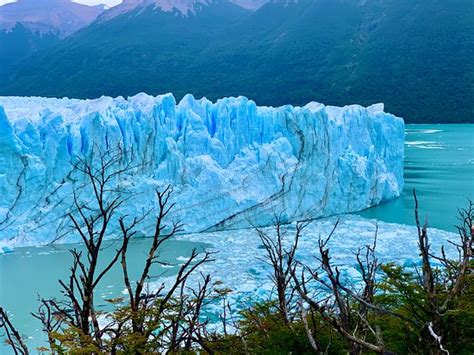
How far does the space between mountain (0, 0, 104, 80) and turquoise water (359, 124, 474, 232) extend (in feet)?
137

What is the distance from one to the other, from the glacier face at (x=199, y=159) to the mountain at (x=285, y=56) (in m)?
26.5

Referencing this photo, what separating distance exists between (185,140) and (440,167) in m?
9.93

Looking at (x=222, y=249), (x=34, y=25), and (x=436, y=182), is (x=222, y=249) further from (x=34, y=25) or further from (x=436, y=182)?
(x=34, y=25)

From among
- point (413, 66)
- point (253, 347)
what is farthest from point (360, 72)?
point (253, 347)

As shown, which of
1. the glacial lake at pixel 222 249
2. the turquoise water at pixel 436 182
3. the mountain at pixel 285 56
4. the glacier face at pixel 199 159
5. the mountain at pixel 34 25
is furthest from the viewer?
the mountain at pixel 34 25

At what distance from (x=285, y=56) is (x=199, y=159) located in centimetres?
3793

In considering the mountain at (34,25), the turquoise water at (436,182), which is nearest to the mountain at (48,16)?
the mountain at (34,25)

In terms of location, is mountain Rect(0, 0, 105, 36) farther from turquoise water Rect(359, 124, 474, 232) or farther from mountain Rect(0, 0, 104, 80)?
turquoise water Rect(359, 124, 474, 232)

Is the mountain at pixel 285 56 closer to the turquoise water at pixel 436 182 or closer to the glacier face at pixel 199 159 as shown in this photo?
the turquoise water at pixel 436 182

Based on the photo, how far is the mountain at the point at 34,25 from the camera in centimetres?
5909

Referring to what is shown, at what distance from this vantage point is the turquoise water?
10266 mm

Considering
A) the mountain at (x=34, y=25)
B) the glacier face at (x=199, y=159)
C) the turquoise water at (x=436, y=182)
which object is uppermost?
the mountain at (x=34, y=25)

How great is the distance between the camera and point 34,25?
65.4m

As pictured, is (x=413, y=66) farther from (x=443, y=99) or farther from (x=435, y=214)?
(x=435, y=214)
